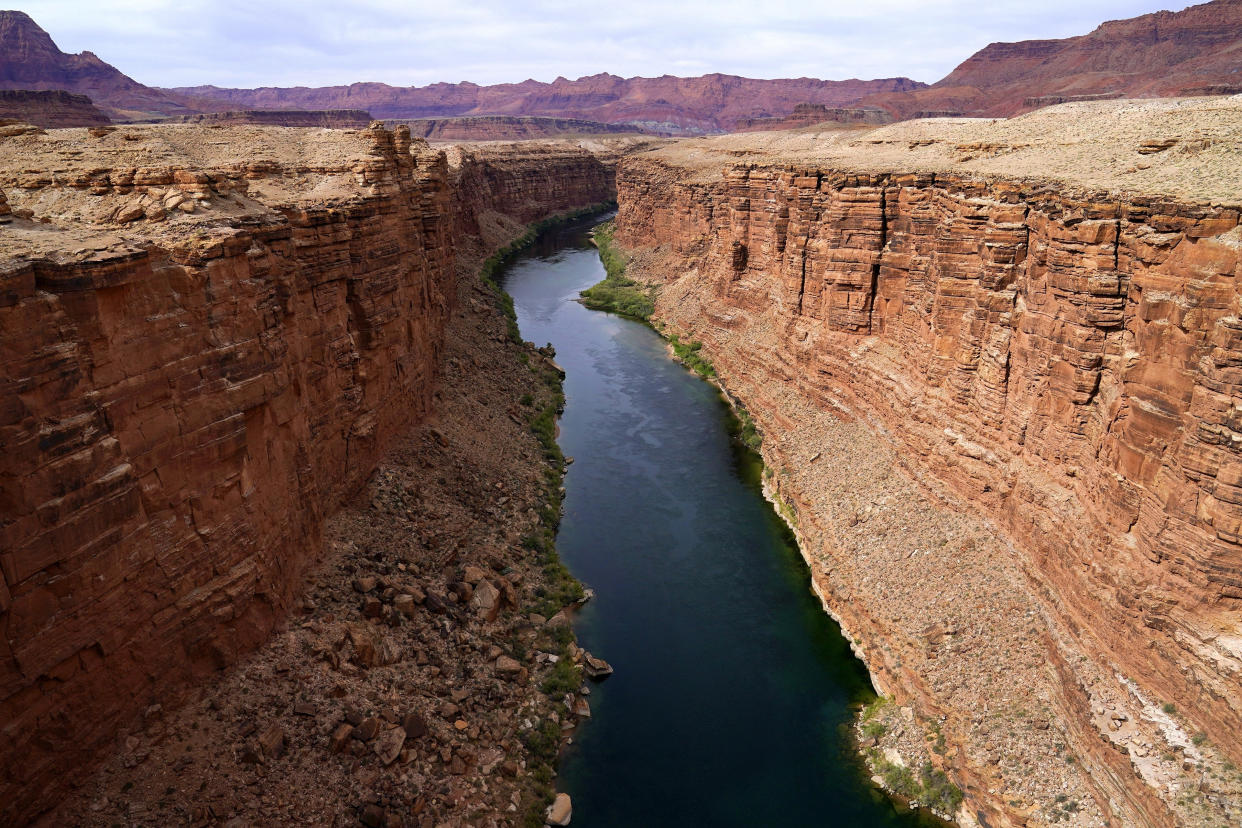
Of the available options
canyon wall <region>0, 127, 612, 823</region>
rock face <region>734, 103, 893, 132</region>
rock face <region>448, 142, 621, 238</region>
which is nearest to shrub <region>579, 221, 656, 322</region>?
rock face <region>448, 142, 621, 238</region>

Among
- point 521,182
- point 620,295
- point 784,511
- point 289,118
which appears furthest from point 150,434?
point 289,118

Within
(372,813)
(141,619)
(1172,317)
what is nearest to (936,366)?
(1172,317)

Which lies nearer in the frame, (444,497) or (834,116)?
(444,497)

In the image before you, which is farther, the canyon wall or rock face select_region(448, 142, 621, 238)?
rock face select_region(448, 142, 621, 238)

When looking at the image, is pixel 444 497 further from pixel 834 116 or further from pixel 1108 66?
pixel 834 116

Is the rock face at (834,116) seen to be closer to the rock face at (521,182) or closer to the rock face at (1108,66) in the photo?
the rock face at (1108,66)

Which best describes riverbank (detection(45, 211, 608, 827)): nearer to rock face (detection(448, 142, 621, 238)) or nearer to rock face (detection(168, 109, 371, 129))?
rock face (detection(448, 142, 621, 238))

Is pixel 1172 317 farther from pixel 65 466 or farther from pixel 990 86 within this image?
pixel 990 86
